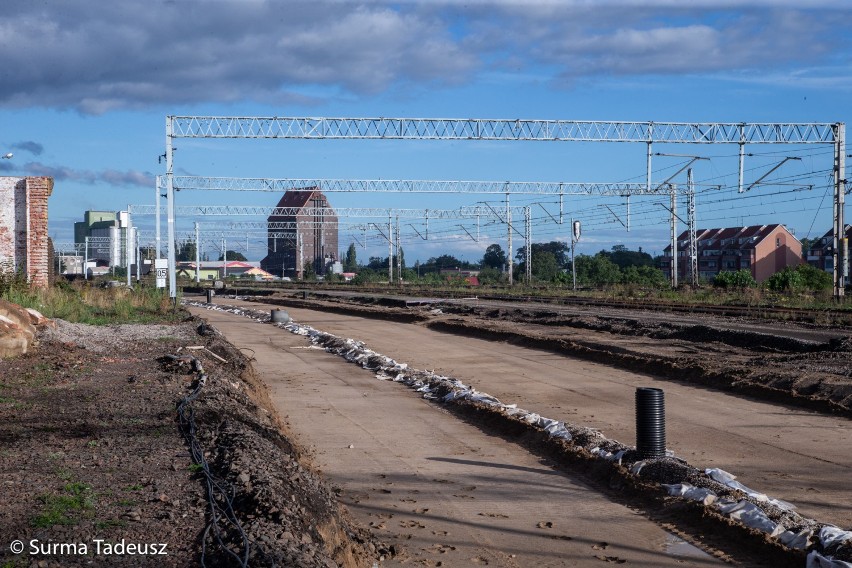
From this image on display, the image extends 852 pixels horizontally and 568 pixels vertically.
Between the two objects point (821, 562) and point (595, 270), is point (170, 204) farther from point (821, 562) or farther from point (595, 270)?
point (595, 270)

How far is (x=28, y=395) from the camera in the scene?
12711 millimetres

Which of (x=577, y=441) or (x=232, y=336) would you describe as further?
(x=232, y=336)

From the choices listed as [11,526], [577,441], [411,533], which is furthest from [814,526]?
[11,526]

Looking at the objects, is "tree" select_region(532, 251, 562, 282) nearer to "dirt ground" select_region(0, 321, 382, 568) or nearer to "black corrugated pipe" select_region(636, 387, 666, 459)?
"dirt ground" select_region(0, 321, 382, 568)

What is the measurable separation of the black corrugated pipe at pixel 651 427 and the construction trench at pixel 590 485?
0.18 meters

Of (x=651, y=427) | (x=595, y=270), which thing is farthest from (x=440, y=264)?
(x=651, y=427)

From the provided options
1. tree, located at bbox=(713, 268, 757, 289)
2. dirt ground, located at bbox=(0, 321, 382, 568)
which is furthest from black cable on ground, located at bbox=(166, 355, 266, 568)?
tree, located at bbox=(713, 268, 757, 289)

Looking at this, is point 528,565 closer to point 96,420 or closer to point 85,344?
point 96,420

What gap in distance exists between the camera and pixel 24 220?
4084cm

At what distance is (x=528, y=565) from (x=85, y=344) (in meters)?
15.6

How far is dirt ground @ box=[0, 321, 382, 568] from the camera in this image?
19.5 feet

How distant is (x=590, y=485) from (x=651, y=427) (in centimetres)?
96

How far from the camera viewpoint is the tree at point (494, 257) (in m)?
167

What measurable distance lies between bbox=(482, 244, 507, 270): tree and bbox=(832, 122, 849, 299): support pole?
12509 cm
